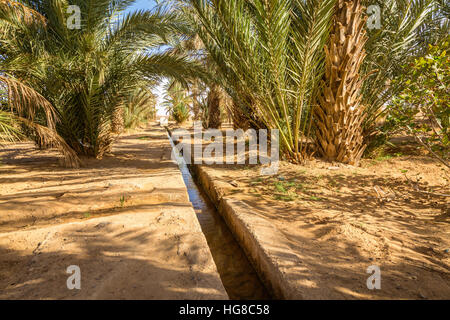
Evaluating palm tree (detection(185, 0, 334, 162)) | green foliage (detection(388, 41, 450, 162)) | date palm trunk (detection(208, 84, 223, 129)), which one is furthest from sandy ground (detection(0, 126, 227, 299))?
date palm trunk (detection(208, 84, 223, 129))

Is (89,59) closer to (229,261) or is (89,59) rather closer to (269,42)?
(269,42)

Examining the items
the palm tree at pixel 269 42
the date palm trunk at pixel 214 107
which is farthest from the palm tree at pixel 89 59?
the date palm trunk at pixel 214 107

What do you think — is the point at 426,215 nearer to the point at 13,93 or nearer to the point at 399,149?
the point at 399,149

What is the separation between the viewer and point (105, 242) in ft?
6.14

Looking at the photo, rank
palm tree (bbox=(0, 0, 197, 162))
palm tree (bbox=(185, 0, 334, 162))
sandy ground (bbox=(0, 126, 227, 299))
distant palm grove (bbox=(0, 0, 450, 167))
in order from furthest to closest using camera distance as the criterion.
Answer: palm tree (bbox=(0, 0, 197, 162))
distant palm grove (bbox=(0, 0, 450, 167))
palm tree (bbox=(185, 0, 334, 162))
sandy ground (bbox=(0, 126, 227, 299))

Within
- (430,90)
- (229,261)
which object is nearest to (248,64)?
(430,90)

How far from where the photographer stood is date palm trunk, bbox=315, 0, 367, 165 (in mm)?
3723

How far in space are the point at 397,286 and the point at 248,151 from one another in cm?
417

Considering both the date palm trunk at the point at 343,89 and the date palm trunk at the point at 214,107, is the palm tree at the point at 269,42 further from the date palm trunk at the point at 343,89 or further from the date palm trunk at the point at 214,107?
the date palm trunk at the point at 214,107

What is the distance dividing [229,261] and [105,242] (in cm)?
101

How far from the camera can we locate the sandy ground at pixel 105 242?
1.39 meters

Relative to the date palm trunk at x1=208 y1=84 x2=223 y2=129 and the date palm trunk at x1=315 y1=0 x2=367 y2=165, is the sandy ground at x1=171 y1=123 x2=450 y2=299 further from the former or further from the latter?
the date palm trunk at x1=208 y1=84 x2=223 y2=129

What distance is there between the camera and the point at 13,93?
10.3 ft

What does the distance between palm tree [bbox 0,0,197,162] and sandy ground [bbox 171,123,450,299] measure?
2649mm
